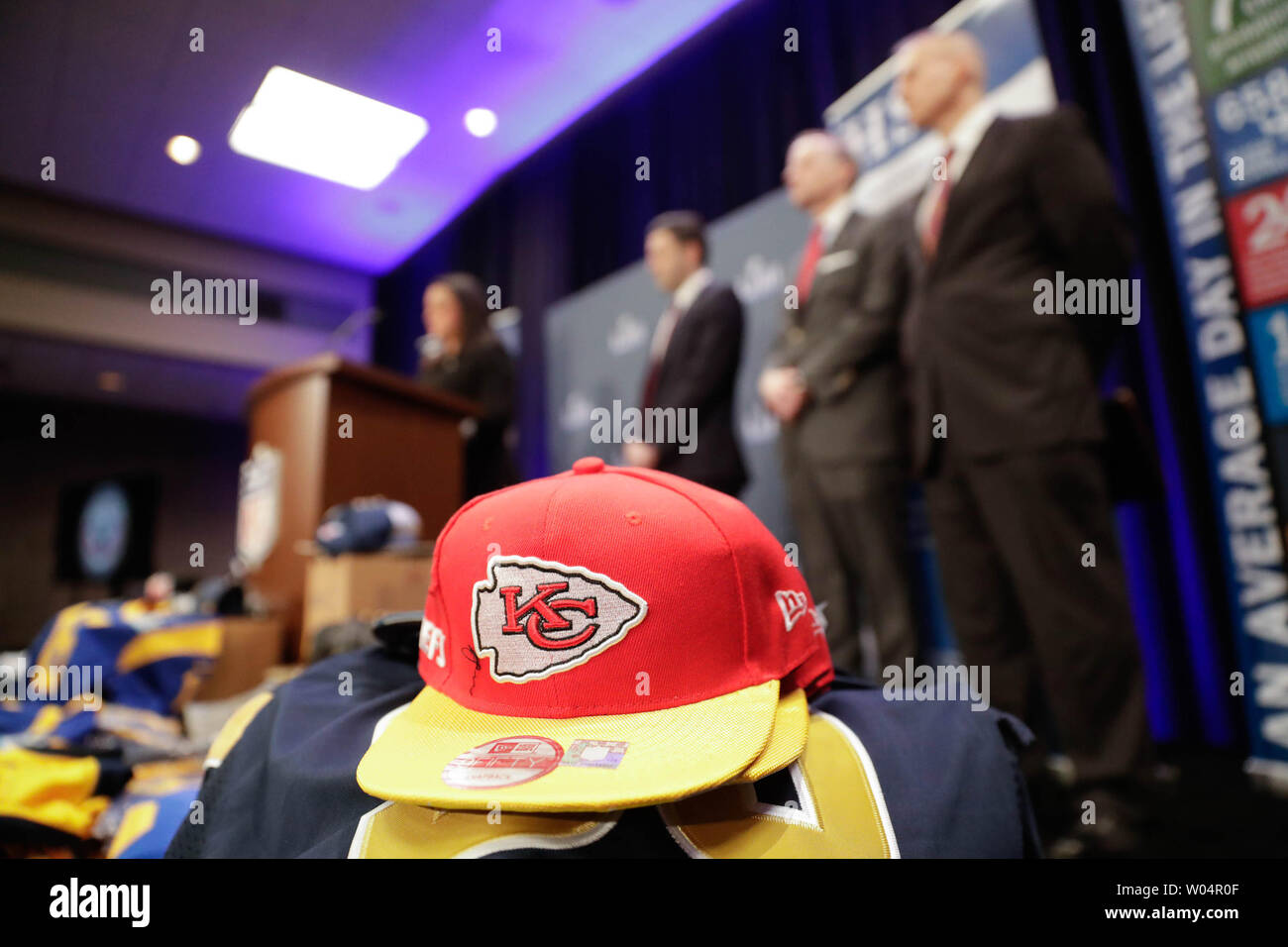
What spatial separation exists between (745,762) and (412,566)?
973 mm

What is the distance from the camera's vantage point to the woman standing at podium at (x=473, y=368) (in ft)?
4.27

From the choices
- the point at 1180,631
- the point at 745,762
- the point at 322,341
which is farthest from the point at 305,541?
the point at 1180,631

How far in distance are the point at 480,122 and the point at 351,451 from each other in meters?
1.06

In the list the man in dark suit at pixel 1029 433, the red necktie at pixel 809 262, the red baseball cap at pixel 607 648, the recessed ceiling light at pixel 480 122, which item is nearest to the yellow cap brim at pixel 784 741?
the red baseball cap at pixel 607 648

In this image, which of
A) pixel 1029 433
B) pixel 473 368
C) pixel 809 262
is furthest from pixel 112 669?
pixel 809 262

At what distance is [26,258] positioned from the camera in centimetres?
86

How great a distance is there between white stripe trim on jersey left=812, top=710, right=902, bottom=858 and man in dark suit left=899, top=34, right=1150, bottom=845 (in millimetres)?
928

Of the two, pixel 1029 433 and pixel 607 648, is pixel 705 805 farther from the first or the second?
pixel 1029 433

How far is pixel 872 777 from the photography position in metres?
0.44

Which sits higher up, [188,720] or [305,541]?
[305,541]

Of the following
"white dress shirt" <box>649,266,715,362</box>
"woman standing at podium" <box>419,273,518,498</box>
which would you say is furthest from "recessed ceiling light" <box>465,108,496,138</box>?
"white dress shirt" <box>649,266,715,362</box>

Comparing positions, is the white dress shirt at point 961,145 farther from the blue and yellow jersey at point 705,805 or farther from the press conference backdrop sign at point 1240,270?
the blue and yellow jersey at point 705,805

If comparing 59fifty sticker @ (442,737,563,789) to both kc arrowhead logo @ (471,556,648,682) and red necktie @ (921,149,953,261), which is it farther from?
red necktie @ (921,149,953,261)

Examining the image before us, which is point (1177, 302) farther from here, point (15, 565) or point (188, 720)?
point (15, 565)
